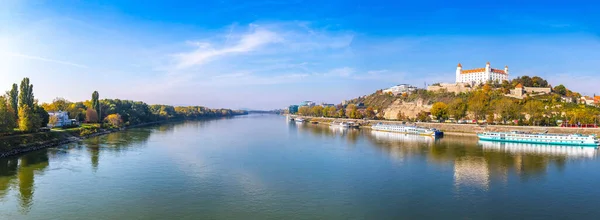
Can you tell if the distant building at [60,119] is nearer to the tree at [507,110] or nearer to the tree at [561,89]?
the tree at [507,110]

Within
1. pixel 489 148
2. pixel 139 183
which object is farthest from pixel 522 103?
pixel 139 183

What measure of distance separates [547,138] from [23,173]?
29826 millimetres

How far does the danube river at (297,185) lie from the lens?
32.7 feet

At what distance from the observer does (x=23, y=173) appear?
14.5m

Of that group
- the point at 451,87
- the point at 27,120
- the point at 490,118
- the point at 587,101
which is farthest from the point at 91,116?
the point at 587,101

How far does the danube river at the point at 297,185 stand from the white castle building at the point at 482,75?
34.8 metres

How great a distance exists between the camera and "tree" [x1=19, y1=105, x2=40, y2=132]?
2175cm

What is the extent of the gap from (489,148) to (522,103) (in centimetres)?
1894

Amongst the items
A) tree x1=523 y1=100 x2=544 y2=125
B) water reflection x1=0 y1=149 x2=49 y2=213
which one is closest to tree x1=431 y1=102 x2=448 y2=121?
tree x1=523 y1=100 x2=544 y2=125

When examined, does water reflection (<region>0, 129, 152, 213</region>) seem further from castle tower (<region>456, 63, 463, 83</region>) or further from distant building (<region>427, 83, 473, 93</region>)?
castle tower (<region>456, 63, 463, 83</region>)

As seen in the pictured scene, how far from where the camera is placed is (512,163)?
17.5 m

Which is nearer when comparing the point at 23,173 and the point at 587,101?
the point at 23,173

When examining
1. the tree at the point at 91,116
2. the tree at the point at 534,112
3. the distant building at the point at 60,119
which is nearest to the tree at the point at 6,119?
the distant building at the point at 60,119

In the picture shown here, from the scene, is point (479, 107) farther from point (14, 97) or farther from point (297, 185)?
point (14, 97)
